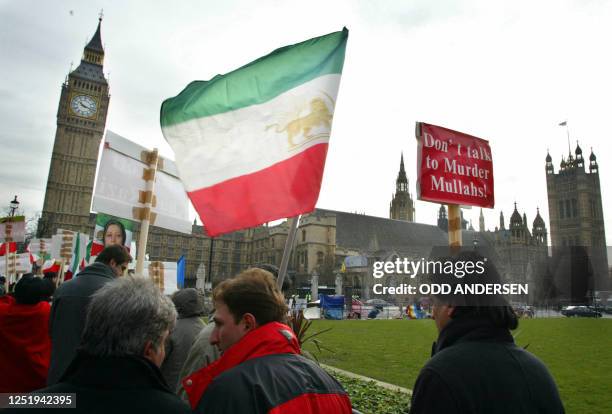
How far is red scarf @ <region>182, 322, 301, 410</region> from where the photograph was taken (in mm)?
1890

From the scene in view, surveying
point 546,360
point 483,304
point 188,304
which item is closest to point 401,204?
point 546,360

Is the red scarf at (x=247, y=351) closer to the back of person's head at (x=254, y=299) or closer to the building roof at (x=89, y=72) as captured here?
the back of person's head at (x=254, y=299)

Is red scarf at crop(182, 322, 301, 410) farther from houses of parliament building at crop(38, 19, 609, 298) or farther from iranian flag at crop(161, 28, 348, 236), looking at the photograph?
houses of parliament building at crop(38, 19, 609, 298)

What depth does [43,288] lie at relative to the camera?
442 cm

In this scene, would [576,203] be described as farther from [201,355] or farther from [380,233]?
[201,355]

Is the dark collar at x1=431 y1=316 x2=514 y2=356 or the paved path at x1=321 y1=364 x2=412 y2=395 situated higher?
the dark collar at x1=431 y1=316 x2=514 y2=356

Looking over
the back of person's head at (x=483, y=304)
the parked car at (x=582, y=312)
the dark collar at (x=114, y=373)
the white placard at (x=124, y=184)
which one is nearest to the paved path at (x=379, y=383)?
the white placard at (x=124, y=184)

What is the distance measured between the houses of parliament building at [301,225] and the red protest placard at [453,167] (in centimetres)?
6314

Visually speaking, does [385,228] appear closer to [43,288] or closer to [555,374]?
[555,374]

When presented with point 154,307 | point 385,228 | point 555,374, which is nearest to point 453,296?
point 154,307

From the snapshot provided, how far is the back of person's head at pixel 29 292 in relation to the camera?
4348 mm

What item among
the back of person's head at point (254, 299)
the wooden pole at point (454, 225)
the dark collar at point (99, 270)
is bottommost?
the back of person's head at point (254, 299)

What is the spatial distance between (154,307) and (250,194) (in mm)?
2043

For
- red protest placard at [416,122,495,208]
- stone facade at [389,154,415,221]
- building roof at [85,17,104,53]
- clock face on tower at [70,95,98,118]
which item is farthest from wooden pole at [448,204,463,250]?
building roof at [85,17,104,53]
